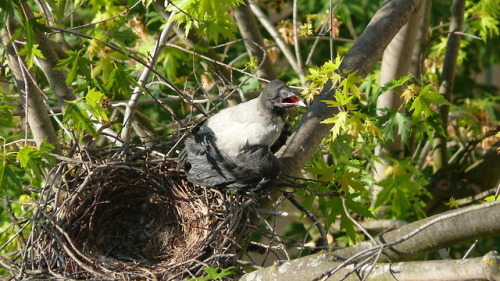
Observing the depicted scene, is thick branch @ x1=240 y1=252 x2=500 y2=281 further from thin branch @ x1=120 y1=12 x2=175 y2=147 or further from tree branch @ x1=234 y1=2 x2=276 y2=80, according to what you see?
tree branch @ x1=234 y1=2 x2=276 y2=80

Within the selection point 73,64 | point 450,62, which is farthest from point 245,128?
point 450,62

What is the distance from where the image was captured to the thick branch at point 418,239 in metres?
2.43

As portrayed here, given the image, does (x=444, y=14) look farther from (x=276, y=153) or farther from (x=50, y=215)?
(x=50, y=215)

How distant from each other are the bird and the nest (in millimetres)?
154

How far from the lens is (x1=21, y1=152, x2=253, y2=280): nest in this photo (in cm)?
360

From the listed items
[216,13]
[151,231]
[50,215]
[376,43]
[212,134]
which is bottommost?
[151,231]

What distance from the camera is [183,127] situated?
4195 millimetres

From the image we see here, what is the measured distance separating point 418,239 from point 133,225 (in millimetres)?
2252

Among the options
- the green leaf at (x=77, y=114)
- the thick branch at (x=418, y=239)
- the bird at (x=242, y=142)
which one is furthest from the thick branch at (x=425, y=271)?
the green leaf at (x=77, y=114)

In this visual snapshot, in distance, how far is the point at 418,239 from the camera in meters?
2.59

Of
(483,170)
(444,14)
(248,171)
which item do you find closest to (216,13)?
(248,171)

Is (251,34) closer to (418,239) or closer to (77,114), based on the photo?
(77,114)

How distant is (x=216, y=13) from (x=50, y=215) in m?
1.49

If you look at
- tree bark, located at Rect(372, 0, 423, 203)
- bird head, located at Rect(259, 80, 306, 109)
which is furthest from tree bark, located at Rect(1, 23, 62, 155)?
tree bark, located at Rect(372, 0, 423, 203)
